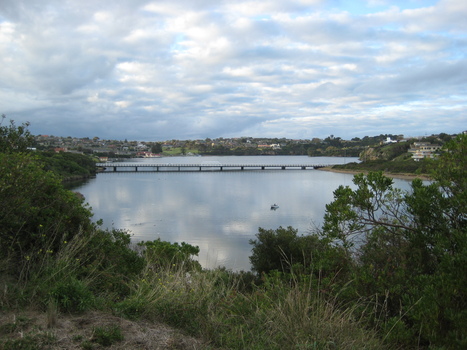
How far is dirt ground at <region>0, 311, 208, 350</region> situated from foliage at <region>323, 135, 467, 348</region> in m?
2.14

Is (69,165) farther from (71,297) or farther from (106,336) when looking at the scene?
(106,336)

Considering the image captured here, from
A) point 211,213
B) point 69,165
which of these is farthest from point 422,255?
point 69,165

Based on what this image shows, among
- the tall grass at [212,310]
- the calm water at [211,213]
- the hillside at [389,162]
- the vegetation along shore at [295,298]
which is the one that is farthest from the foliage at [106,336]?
the hillside at [389,162]

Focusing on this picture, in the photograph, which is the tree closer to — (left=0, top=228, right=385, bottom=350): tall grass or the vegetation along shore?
the vegetation along shore

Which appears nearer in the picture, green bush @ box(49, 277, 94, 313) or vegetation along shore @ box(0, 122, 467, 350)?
vegetation along shore @ box(0, 122, 467, 350)

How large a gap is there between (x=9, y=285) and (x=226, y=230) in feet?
83.8

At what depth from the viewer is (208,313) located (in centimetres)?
→ 431

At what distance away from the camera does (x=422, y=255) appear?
4.33 metres

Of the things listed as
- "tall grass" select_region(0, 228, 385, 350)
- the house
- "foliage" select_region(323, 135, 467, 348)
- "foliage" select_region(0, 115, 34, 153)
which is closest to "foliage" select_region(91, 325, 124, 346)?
"tall grass" select_region(0, 228, 385, 350)

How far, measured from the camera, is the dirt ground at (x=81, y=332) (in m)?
3.33

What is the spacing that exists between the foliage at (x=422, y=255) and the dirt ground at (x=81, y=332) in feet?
7.01

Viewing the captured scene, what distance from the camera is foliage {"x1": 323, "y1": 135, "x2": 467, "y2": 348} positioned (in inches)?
132

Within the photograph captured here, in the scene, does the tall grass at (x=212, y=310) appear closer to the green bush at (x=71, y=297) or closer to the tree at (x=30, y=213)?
the green bush at (x=71, y=297)

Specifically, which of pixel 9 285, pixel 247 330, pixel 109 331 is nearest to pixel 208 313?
pixel 247 330
